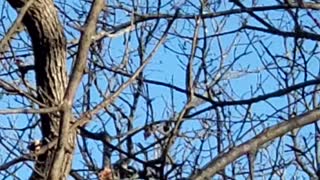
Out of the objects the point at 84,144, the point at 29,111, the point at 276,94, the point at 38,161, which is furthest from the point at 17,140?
the point at 29,111

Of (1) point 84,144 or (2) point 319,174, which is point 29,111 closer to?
(2) point 319,174

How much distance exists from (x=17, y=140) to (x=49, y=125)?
0.35 m

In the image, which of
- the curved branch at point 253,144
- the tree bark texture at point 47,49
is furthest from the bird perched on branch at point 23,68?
the curved branch at point 253,144

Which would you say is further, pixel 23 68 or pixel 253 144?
pixel 23 68

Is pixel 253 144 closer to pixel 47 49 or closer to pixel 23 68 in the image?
pixel 47 49

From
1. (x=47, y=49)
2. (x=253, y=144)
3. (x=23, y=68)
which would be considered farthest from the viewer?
(x=23, y=68)

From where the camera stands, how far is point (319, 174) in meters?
3.06

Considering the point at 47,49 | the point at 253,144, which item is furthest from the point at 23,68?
the point at 253,144

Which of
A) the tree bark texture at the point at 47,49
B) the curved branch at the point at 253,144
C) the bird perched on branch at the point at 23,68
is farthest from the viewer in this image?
the bird perched on branch at the point at 23,68

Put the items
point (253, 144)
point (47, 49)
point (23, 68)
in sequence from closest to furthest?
point (253, 144), point (47, 49), point (23, 68)

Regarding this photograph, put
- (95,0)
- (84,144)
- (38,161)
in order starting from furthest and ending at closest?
(84,144), (38,161), (95,0)

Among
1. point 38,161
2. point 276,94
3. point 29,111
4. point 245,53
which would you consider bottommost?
point 29,111

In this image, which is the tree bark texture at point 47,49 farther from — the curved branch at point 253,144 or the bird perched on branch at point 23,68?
the curved branch at point 253,144

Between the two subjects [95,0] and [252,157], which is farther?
[95,0]
